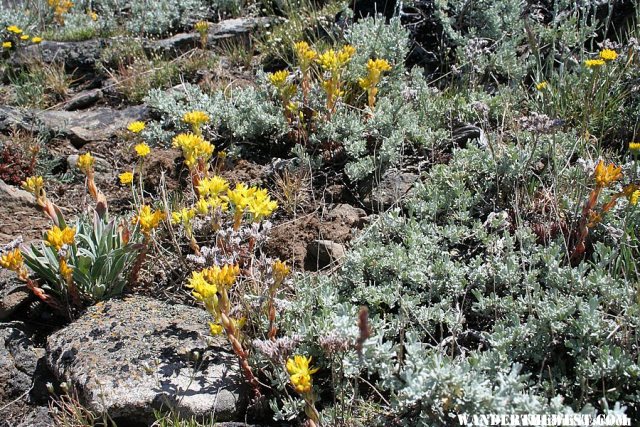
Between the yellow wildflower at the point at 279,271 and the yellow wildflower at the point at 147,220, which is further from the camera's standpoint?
the yellow wildflower at the point at 147,220

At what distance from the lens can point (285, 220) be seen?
12.8ft

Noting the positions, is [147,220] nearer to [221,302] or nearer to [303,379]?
[221,302]

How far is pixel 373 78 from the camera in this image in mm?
4207

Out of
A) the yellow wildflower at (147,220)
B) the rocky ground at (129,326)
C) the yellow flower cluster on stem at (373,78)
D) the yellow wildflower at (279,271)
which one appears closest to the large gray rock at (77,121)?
the rocky ground at (129,326)

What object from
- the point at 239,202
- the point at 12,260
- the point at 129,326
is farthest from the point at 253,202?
the point at 12,260

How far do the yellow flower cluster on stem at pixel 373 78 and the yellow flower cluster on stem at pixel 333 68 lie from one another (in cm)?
16

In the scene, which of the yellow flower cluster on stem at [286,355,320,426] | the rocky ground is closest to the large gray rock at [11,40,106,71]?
the rocky ground

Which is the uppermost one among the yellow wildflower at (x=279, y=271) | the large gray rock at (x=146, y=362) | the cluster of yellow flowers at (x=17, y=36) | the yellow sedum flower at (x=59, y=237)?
the cluster of yellow flowers at (x=17, y=36)

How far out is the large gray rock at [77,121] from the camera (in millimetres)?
5012

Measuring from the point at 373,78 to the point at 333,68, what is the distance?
1.10 feet

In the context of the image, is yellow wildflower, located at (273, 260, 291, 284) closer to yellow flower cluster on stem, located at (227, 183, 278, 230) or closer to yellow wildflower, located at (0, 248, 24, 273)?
yellow flower cluster on stem, located at (227, 183, 278, 230)

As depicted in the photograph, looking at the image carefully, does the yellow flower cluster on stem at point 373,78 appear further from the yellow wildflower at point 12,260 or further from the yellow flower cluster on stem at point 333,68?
the yellow wildflower at point 12,260

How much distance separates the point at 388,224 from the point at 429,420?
125 centimetres

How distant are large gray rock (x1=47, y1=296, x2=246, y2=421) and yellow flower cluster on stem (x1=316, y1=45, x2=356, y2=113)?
1.77 m
